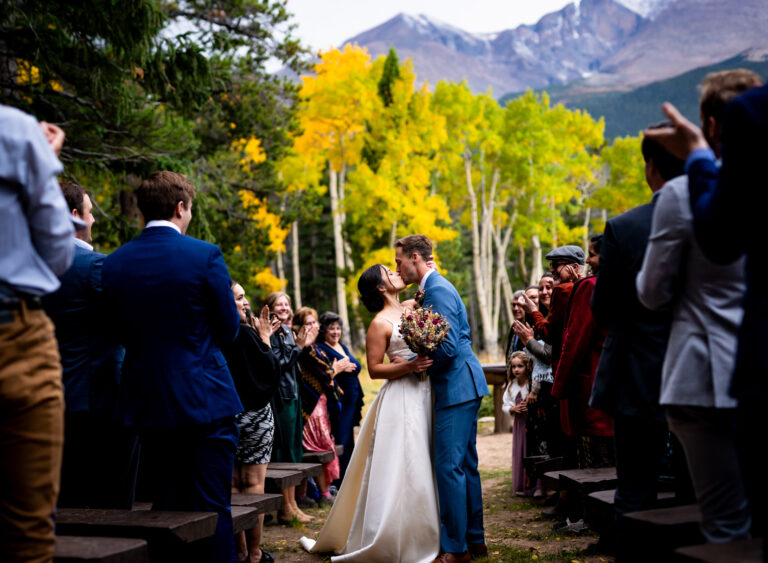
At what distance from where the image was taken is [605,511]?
3.61 metres

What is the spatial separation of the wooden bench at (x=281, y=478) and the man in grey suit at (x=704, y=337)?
13.3 feet

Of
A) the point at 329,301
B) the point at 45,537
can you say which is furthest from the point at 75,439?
the point at 329,301

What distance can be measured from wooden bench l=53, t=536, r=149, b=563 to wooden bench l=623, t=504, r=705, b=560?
6.44ft

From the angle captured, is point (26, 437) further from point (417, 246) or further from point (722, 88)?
point (417, 246)

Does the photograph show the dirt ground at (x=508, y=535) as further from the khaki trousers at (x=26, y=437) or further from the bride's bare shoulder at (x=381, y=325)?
the khaki trousers at (x=26, y=437)

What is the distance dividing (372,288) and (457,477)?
1.72 meters

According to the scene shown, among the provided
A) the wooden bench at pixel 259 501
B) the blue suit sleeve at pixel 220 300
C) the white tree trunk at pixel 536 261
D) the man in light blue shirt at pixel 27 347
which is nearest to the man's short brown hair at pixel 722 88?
the man in light blue shirt at pixel 27 347

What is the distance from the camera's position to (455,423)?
5426 millimetres

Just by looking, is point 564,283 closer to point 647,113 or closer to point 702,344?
point 702,344

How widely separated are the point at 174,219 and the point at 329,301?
51656 mm

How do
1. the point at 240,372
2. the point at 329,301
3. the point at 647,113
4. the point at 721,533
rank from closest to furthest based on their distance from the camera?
the point at 721,533 → the point at 240,372 → the point at 329,301 → the point at 647,113

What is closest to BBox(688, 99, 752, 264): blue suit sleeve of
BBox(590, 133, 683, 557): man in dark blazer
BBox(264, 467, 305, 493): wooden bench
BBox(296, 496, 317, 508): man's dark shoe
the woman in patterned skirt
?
BBox(590, 133, 683, 557): man in dark blazer

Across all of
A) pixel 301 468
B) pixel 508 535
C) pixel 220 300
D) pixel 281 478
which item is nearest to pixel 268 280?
pixel 301 468

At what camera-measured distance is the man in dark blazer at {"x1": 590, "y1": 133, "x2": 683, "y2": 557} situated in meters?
3.14
